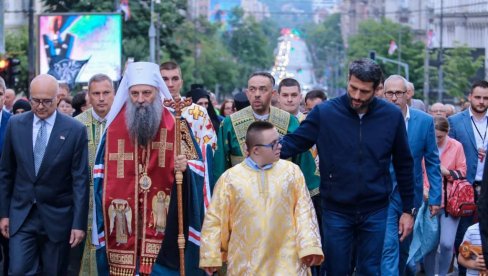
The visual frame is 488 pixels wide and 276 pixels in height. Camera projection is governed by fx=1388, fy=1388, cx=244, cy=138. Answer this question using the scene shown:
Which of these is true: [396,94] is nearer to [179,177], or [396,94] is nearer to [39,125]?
[179,177]

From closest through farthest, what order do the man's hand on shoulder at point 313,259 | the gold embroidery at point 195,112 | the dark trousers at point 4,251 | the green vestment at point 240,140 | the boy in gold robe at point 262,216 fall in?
1. the man's hand on shoulder at point 313,259
2. the boy in gold robe at point 262,216
3. the dark trousers at point 4,251
4. the gold embroidery at point 195,112
5. the green vestment at point 240,140

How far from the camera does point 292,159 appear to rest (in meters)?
12.4

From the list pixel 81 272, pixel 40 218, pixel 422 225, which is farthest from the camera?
pixel 422 225

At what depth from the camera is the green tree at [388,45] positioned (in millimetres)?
88831

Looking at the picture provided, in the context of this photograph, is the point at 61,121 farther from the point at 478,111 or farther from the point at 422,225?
the point at 478,111

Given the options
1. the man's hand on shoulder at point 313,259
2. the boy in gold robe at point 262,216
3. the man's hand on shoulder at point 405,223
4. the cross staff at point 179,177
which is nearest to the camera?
the man's hand on shoulder at point 313,259

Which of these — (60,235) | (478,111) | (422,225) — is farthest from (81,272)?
(478,111)

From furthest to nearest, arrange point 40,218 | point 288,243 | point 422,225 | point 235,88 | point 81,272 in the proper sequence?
1. point 235,88
2. point 422,225
3. point 81,272
4. point 40,218
5. point 288,243

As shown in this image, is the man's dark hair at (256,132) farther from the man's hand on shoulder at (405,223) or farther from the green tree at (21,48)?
the green tree at (21,48)

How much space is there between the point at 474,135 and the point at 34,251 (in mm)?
5749

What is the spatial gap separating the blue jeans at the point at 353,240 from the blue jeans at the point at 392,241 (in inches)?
37.2

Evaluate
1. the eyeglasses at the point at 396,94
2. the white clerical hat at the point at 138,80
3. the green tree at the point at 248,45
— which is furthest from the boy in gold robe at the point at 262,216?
the green tree at the point at 248,45

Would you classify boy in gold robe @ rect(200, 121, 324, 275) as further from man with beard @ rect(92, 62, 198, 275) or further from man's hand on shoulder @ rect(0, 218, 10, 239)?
man's hand on shoulder @ rect(0, 218, 10, 239)

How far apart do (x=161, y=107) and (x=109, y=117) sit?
17.5 inches
